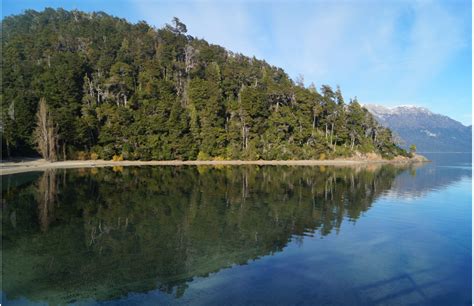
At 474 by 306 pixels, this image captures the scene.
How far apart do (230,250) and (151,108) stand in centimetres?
6079

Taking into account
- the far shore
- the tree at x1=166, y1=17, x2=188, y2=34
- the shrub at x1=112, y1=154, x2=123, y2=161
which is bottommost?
the far shore

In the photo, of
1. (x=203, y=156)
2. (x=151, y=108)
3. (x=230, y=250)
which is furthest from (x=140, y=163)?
(x=230, y=250)

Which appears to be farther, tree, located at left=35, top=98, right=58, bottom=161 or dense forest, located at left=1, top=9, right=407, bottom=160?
dense forest, located at left=1, top=9, right=407, bottom=160

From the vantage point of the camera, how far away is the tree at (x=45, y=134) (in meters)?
54.9

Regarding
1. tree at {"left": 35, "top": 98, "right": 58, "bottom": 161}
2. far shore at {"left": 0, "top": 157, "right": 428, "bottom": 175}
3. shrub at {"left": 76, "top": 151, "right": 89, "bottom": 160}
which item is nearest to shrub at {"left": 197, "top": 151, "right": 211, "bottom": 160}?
far shore at {"left": 0, "top": 157, "right": 428, "bottom": 175}

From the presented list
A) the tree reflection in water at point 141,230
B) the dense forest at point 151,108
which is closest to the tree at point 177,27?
the dense forest at point 151,108

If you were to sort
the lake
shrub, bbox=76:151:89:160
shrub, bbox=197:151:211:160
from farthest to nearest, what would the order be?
shrub, bbox=197:151:211:160, shrub, bbox=76:151:89:160, the lake

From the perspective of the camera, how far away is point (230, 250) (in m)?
13.8

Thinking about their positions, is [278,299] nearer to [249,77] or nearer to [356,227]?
[356,227]

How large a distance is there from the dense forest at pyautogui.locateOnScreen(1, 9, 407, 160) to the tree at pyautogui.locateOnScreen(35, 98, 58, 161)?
16 cm

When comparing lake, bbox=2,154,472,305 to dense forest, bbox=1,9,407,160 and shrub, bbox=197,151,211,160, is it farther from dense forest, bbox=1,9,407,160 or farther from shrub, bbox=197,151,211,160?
shrub, bbox=197,151,211,160

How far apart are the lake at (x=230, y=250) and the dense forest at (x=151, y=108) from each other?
125ft

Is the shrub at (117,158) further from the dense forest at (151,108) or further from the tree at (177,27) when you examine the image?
the tree at (177,27)

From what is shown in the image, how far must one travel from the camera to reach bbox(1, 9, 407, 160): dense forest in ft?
201
